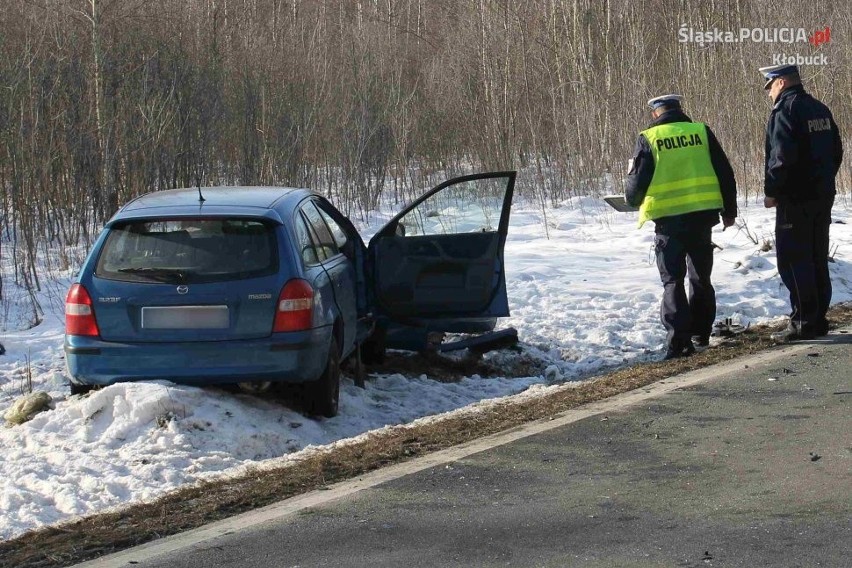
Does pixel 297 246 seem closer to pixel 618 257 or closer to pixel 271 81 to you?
pixel 618 257

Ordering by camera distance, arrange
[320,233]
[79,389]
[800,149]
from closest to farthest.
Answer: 1. [79,389]
2. [320,233]
3. [800,149]

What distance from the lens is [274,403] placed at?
7750mm

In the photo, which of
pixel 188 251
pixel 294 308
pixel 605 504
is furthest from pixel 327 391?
pixel 605 504

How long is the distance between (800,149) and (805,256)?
82cm

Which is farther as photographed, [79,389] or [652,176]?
[652,176]

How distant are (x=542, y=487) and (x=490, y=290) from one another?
341 cm

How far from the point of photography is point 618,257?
46.3ft

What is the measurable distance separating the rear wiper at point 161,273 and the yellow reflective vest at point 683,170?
3.72 meters

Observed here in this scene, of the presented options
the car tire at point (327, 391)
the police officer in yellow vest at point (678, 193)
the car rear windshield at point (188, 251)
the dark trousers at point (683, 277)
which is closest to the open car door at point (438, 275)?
→ the police officer in yellow vest at point (678, 193)

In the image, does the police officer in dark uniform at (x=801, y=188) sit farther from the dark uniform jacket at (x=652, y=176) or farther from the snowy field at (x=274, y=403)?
the snowy field at (x=274, y=403)

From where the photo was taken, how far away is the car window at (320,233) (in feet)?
27.3

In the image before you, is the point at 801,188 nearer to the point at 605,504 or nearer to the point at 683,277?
the point at 683,277

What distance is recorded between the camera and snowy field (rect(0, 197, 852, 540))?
6.34 metres

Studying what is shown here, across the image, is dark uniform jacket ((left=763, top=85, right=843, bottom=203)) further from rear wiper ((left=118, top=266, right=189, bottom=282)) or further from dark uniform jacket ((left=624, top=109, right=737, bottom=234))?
rear wiper ((left=118, top=266, right=189, bottom=282))
